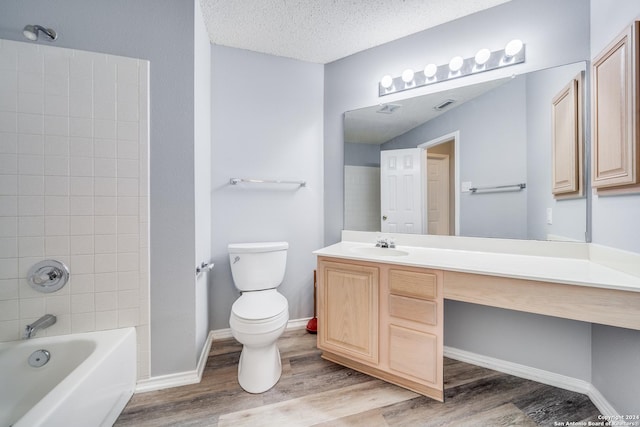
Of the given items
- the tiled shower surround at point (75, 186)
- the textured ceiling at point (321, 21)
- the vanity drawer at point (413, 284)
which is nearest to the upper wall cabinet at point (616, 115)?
the textured ceiling at point (321, 21)

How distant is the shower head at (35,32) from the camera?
1.18 meters

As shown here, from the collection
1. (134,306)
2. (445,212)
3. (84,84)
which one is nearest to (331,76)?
(445,212)

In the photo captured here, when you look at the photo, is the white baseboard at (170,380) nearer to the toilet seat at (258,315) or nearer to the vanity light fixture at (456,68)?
the toilet seat at (258,315)

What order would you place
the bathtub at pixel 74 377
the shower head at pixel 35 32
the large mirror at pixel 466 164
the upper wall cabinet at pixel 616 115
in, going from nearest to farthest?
the bathtub at pixel 74 377, the upper wall cabinet at pixel 616 115, the shower head at pixel 35 32, the large mirror at pixel 466 164

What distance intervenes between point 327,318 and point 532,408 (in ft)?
3.92

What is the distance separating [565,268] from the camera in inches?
49.1

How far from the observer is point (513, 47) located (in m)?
1.56

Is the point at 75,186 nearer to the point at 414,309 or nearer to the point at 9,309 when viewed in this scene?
the point at 9,309

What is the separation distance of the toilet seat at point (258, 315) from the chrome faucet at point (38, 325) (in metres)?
0.91

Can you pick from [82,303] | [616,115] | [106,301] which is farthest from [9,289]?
[616,115]

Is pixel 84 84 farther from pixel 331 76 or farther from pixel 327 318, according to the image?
pixel 327 318

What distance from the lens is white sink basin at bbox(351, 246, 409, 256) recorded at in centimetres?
180

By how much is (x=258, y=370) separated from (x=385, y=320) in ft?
2.69

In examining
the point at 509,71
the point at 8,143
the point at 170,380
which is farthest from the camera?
the point at 509,71
